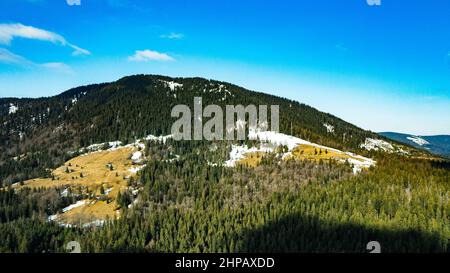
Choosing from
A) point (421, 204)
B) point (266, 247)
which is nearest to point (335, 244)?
point (266, 247)

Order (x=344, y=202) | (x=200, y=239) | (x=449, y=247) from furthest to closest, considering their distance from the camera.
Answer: (x=344, y=202) < (x=200, y=239) < (x=449, y=247)

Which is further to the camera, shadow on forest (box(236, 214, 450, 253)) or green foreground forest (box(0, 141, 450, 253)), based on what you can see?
green foreground forest (box(0, 141, 450, 253))

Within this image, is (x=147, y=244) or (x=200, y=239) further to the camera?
(x=147, y=244)

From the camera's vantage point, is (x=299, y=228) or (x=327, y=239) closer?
(x=327, y=239)

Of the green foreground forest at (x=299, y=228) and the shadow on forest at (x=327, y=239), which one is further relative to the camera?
the green foreground forest at (x=299, y=228)

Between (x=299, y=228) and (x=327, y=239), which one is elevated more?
(x=299, y=228)
